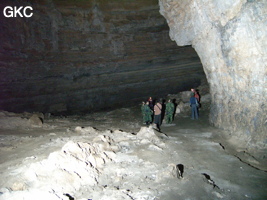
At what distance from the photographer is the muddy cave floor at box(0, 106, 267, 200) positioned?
504 cm

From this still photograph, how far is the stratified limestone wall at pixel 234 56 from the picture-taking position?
8.05 metres

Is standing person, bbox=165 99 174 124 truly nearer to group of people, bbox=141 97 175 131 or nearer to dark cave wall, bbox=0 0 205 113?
group of people, bbox=141 97 175 131

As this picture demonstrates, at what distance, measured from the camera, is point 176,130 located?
36.0ft

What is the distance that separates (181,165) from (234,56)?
529cm

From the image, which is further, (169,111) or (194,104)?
(194,104)

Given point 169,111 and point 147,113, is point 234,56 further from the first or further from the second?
point 147,113

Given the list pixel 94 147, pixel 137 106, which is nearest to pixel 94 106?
pixel 137 106

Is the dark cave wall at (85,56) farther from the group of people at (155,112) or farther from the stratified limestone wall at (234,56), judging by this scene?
the group of people at (155,112)

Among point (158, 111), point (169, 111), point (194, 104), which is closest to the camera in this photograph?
point (158, 111)

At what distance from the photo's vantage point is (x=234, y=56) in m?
9.05

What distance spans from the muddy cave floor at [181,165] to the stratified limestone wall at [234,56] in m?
1.10

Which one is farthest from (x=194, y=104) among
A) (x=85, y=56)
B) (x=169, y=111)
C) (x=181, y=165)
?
(x=85, y=56)

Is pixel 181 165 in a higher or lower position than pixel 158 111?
lower

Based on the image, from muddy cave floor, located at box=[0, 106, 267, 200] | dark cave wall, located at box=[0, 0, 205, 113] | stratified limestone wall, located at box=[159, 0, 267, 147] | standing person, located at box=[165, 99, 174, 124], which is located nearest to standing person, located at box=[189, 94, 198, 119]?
standing person, located at box=[165, 99, 174, 124]
